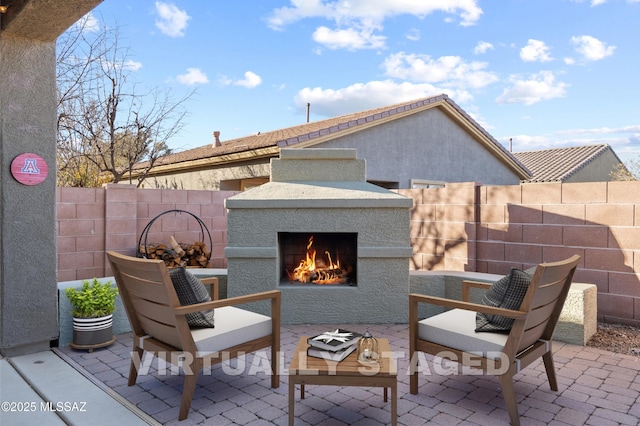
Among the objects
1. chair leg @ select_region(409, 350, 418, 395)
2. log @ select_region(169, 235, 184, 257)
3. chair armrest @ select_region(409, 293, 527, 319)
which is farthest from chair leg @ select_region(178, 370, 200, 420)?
log @ select_region(169, 235, 184, 257)

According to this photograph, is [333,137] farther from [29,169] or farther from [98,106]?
[29,169]

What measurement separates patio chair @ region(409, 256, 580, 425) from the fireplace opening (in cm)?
216

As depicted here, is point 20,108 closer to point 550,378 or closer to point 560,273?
point 560,273

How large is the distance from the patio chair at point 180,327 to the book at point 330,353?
0.62 m

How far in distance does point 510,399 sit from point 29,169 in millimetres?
4237

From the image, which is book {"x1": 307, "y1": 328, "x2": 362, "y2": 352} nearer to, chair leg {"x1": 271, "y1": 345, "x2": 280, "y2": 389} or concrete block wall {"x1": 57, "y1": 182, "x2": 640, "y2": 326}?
chair leg {"x1": 271, "y1": 345, "x2": 280, "y2": 389}

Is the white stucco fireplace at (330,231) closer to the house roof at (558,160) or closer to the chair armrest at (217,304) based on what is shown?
the chair armrest at (217,304)

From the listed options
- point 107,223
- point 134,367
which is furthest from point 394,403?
point 107,223

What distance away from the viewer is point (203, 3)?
9.52 metres

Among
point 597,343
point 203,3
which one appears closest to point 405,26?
point 203,3

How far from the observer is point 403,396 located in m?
3.05

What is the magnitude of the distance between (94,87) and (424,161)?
8.36 meters

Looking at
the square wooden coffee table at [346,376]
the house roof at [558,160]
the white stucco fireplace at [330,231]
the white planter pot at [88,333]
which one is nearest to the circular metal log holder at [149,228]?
the white stucco fireplace at [330,231]

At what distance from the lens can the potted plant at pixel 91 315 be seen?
3918 millimetres
